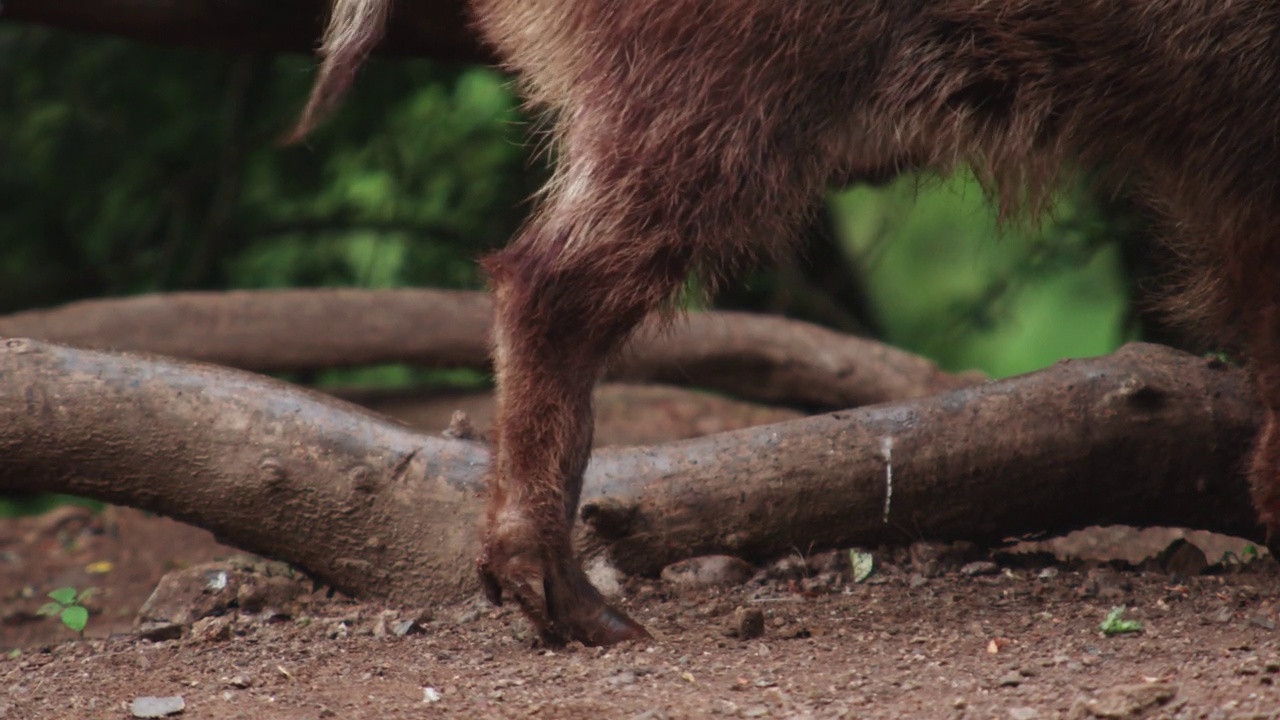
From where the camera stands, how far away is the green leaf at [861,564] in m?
3.35

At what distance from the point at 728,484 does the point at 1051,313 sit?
5.07m

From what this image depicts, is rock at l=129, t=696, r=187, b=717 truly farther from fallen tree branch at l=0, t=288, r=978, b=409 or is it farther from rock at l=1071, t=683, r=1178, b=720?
fallen tree branch at l=0, t=288, r=978, b=409

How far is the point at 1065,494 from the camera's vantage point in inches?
135

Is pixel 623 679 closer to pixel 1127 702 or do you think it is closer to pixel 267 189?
pixel 1127 702

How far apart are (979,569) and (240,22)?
2.69 meters

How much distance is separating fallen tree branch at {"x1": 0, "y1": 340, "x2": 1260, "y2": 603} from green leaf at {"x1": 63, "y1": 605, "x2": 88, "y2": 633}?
0.25 metres

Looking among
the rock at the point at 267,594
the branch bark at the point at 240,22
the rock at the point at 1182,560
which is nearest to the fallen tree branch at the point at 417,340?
the branch bark at the point at 240,22

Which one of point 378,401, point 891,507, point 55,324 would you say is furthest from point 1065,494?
point 55,324

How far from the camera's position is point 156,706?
259 centimetres

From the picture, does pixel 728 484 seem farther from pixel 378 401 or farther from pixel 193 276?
pixel 193 276

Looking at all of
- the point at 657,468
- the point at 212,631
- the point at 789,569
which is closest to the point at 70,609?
the point at 212,631

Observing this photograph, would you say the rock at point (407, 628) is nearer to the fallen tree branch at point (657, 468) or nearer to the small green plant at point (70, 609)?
the fallen tree branch at point (657, 468)

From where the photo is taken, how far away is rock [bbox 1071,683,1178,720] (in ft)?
7.64

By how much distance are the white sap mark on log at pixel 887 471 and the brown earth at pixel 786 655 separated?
0.13 meters
